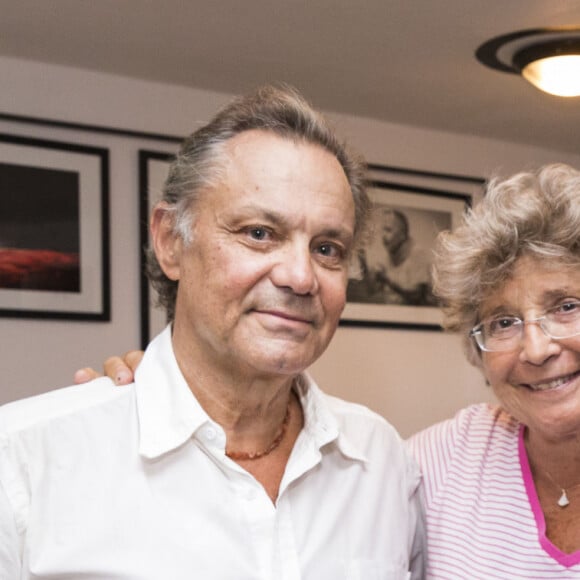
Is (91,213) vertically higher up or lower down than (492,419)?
higher up

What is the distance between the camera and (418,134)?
4.42 m

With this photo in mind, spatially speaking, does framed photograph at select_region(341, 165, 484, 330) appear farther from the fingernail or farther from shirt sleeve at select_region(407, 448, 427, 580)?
the fingernail

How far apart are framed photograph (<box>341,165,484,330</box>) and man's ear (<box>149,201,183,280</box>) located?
2459 millimetres

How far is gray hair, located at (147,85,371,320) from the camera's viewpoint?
1563 millimetres

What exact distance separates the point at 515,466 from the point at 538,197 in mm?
551

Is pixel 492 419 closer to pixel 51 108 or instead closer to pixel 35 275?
pixel 35 275

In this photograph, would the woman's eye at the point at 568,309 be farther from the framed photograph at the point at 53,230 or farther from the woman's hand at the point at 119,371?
the framed photograph at the point at 53,230

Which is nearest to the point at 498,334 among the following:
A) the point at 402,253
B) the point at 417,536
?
the point at 417,536

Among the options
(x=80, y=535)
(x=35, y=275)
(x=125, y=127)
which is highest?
(x=125, y=127)

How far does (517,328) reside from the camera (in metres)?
1.66

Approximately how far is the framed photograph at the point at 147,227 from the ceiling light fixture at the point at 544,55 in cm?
137

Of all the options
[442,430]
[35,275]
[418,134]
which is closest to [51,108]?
[35,275]

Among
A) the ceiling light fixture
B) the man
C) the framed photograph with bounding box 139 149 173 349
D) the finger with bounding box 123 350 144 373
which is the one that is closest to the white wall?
the framed photograph with bounding box 139 149 173 349

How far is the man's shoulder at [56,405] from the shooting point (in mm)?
1400
